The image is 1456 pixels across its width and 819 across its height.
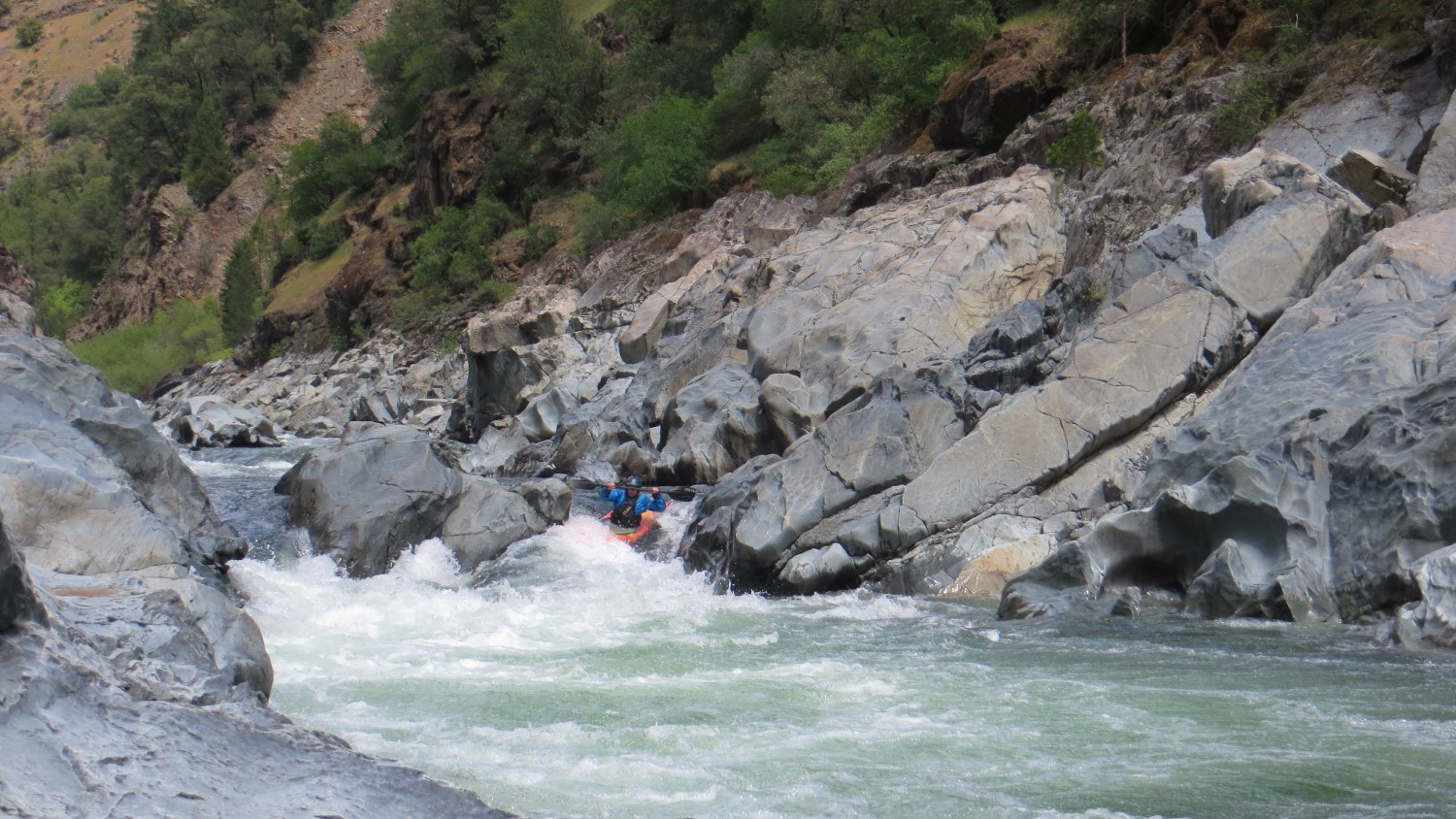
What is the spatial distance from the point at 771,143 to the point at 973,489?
25.7 meters

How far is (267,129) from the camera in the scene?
2921 inches

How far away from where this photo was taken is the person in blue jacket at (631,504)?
16.0 meters

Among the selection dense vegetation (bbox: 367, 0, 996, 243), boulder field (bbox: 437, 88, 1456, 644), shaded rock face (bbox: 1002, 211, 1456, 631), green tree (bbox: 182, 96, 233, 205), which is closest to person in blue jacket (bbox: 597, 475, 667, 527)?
boulder field (bbox: 437, 88, 1456, 644)

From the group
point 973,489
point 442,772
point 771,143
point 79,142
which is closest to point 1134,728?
point 442,772

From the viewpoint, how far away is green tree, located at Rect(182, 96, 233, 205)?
226 feet

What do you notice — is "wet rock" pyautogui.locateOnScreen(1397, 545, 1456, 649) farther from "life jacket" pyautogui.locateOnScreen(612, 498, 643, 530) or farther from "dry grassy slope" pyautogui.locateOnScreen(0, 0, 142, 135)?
"dry grassy slope" pyautogui.locateOnScreen(0, 0, 142, 135)

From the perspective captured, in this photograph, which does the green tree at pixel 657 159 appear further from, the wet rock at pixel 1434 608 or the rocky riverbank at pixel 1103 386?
the wet rock at pixel 1434 608

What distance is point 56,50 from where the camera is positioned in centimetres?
12094

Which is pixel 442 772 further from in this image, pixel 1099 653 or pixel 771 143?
pixel 771 143

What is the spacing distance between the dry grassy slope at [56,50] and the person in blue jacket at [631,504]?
375 ft

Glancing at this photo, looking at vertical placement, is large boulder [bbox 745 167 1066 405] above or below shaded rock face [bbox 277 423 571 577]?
above

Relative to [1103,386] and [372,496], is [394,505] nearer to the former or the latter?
[372,496]

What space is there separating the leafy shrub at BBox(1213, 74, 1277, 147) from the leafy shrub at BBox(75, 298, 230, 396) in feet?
163

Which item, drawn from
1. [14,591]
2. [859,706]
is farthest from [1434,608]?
[14,591]
